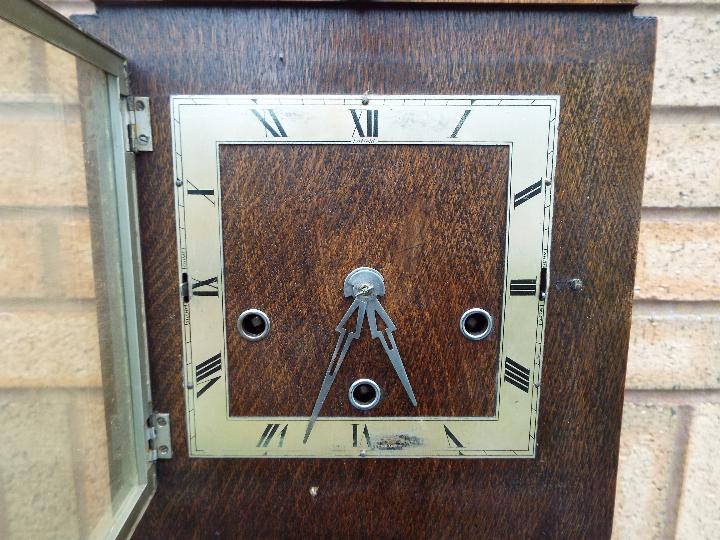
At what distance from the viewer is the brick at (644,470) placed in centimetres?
57

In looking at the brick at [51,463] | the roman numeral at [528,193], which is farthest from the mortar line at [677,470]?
the brick at [51,463]

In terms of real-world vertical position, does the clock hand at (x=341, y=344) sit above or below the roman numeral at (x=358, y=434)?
above

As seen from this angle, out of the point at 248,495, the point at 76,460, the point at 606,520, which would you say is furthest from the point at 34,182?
the point at 606,520

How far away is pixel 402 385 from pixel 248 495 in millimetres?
226

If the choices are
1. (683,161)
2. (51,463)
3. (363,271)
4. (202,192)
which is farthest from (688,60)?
(51,463)

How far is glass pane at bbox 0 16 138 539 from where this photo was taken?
0.42 metres

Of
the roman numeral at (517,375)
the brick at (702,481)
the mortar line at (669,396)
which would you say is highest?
the roman numeral at (517,375)

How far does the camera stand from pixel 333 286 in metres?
0.50

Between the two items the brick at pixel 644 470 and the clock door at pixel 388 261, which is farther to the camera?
the brick at pixel 644 470

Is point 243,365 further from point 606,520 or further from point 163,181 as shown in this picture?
point 606,520

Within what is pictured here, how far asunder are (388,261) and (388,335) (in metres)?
0.08

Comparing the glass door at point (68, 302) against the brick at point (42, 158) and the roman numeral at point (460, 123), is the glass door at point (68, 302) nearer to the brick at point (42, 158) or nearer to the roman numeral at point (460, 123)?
the brick at point (42, 158)

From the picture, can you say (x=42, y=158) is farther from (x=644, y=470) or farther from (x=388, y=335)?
(x=644, y=470)

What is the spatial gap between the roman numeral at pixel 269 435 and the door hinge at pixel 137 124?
0.34 metres
